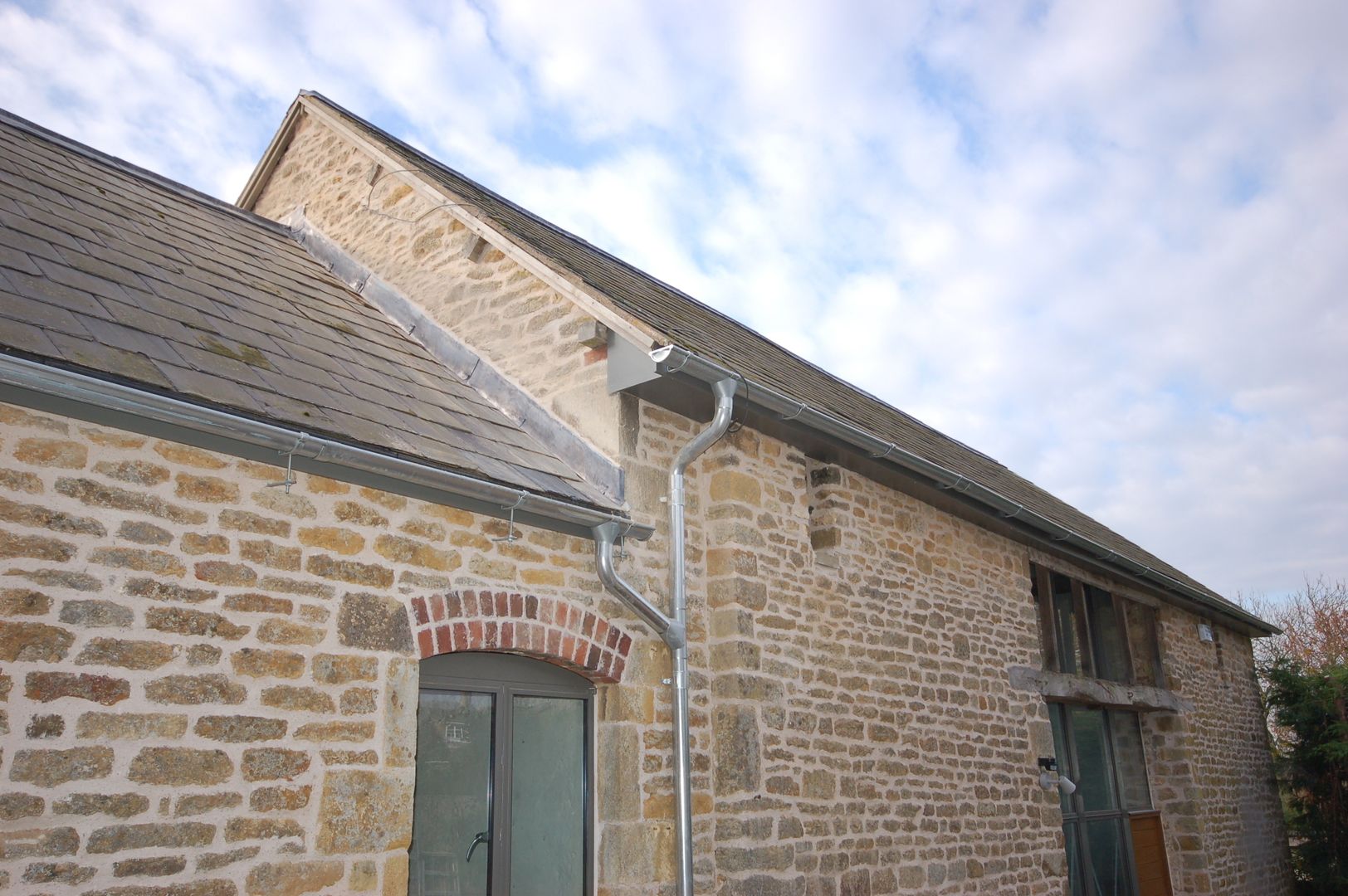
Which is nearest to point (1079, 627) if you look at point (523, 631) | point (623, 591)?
point (623, 591)

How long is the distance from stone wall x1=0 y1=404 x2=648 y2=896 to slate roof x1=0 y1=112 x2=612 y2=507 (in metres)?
0.30

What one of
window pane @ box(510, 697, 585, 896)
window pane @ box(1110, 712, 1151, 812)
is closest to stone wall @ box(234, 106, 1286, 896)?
window pane @ box(510, 697, 585, 896)

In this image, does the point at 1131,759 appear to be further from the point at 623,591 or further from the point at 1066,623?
the point at 623,591

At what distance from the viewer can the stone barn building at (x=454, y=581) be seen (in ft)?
11.3

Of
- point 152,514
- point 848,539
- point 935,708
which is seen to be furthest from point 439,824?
point 935,708

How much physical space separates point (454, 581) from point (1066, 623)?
7.14m

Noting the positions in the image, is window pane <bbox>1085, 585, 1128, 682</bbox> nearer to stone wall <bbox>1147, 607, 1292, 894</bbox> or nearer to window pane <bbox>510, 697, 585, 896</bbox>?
stone wall <bbox>1147, 607, 1292, 894</bbox>

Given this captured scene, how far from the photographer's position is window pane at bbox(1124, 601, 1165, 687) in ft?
35.8

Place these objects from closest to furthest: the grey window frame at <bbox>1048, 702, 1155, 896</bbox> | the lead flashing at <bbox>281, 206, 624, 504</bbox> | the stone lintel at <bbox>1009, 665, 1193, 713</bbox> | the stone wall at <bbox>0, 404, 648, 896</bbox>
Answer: the stone wall at <bbox>0, 404, 648, 896</bbox> < the lead flashing at <bbox>281, 206, 624, 504</bbox> < the stone lintel at <bbox>1009, 665, 1193, 713</bbox> < the grey window frame at <bbox>1048, 702, 1155, 896</bbox>

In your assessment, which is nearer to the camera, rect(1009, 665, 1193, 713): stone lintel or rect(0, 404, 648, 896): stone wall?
rect(0, 404, 648, 896): stone wall

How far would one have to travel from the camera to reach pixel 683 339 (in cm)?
581

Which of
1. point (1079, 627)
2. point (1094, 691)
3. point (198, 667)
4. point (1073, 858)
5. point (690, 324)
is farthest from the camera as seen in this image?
point (1079, 627)

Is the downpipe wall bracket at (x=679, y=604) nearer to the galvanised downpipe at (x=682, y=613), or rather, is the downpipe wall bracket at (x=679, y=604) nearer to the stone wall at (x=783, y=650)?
the galvanised downpipe at (x=682, y=613)

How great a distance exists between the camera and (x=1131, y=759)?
422 inches
